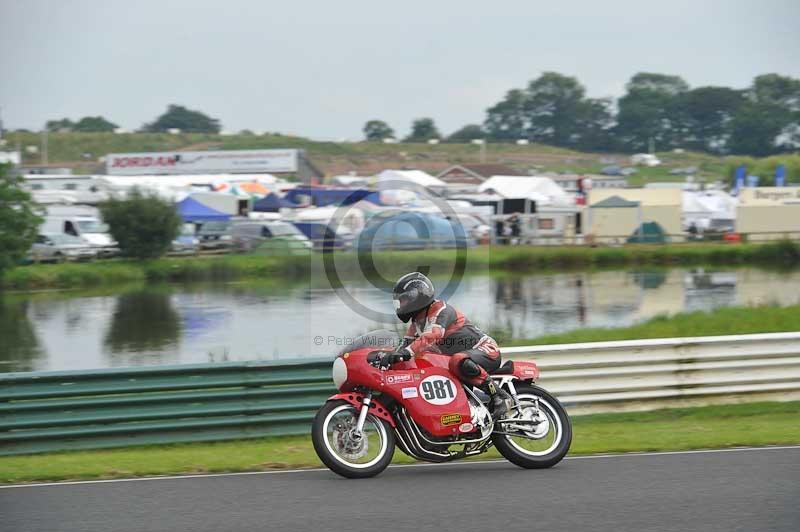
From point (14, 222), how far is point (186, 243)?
8937 mm

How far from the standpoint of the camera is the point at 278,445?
35.2ft

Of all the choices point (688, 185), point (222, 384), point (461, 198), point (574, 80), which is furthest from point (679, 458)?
point (574, 80)

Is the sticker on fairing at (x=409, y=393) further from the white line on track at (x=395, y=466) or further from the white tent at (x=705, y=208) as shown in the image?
the white tent at (x=705, y=208)

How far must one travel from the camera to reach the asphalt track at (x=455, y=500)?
6738 mm

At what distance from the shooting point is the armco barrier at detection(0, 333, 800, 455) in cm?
1070

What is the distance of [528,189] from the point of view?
56.6 meters

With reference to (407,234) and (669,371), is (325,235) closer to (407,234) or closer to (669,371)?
(407,234)

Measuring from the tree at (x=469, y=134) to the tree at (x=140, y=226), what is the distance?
297 feet

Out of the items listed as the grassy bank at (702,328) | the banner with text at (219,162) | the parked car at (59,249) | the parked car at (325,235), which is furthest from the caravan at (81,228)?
the grassy bank at (702,328)

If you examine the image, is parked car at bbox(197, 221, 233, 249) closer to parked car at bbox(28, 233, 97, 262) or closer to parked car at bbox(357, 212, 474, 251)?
parked car at bbox(28, 233, 97, 262)

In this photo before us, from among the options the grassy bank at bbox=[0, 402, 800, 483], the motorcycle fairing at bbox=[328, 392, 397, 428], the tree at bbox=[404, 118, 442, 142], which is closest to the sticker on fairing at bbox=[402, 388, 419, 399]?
the motorcycle fairing at bbox=[328, 392, 397, 428]

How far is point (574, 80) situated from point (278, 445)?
450ft

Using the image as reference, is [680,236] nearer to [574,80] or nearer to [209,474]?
[209,474]

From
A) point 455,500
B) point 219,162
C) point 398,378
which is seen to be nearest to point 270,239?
point 219,162
